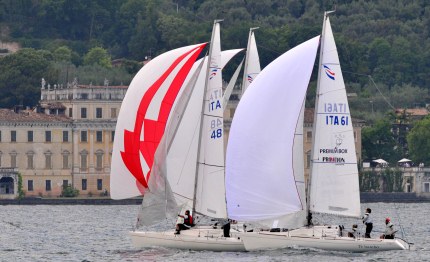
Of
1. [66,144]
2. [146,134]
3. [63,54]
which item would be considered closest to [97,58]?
[63,54]

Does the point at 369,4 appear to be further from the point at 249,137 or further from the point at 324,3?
the point at 249,137

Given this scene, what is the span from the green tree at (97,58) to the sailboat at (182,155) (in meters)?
91.8

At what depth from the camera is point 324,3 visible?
183625 millimetres

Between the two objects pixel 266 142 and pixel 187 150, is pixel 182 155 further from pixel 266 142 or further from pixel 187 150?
pixel 266 142

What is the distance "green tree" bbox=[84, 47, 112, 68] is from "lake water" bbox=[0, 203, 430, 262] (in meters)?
46.9

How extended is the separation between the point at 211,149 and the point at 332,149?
11.5 ft

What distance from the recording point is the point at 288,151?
56812 millimetres

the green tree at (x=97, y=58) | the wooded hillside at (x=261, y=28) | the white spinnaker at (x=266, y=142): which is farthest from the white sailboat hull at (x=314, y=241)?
the green tree at (x=97, y=58)

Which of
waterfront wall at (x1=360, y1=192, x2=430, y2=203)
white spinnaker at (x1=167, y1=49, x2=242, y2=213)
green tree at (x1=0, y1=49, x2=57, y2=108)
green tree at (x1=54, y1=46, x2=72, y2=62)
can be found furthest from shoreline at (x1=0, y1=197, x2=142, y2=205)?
white spinnaker at (x1=167, y1=49, x2=242, y2=213)

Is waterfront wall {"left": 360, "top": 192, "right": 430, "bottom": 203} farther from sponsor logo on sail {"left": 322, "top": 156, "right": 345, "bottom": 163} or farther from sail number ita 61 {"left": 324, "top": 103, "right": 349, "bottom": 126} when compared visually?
sail number ita 61 {"left": 324, "top": 103, "right": 349, "bottom": 126}

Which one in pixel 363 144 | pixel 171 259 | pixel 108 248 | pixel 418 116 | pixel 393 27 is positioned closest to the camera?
pixel 171 259

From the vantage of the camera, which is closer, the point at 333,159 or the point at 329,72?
the point at 329,72

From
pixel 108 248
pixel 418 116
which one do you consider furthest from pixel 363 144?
pixel 108 248

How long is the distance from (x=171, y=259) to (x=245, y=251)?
2000mm
